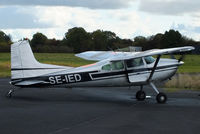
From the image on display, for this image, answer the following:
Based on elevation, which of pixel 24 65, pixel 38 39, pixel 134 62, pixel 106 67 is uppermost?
pixel 38 39

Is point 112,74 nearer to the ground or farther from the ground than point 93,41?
nearer to the ground

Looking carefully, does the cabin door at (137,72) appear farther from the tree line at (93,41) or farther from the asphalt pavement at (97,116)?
the tree line at (93,41)

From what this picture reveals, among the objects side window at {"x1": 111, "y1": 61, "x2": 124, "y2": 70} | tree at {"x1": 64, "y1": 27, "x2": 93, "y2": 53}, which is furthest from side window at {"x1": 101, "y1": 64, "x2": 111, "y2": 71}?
tree at {"x1": 64, "y1": 27, "x2": 93, "y2": 53}

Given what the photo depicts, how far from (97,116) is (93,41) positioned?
317ft

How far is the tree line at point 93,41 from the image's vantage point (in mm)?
86750

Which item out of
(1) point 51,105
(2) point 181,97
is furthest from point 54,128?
(2) point 181,97

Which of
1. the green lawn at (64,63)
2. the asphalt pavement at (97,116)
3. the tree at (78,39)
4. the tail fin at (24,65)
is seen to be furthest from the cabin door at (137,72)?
the tree at (78,39)

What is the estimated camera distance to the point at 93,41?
349 ft

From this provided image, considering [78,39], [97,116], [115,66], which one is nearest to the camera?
[97,116]

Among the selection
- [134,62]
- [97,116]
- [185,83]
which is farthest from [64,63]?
[97,116]

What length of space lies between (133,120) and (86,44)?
91.8 metres

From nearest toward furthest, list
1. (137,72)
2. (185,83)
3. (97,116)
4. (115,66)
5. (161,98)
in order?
(97,116) → (161,98) → (137,72) → (115,66) → (185,83)

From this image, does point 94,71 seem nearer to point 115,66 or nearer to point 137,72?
point 115,66

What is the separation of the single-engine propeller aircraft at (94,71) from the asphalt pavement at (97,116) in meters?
0.75
